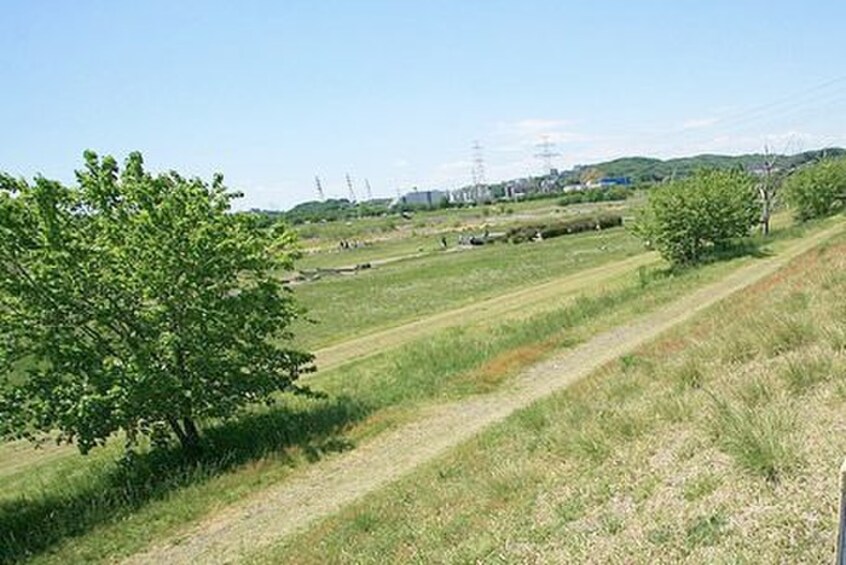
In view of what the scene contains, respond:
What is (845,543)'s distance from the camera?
10.5 feet

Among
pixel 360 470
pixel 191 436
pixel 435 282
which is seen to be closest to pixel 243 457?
pixel 191 436

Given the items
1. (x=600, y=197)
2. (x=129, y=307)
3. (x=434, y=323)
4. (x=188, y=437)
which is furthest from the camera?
(x=600, y=197)

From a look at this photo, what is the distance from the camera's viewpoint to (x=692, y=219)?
45656mm

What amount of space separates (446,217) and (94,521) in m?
160

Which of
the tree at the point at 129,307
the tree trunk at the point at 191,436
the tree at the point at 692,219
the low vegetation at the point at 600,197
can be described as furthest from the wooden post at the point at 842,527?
the low vegetation at the point at 600,197

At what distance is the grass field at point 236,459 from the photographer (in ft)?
45.6

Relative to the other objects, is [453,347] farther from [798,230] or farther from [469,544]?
[798,230]

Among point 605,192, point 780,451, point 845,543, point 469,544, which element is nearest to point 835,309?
point 780,451

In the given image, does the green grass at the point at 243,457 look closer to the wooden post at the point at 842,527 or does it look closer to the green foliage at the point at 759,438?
the green foliage at the point at 759,438

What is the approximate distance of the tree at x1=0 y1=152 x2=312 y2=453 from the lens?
51.4ft

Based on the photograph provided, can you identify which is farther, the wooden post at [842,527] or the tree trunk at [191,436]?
the tree trunk at [191,436]

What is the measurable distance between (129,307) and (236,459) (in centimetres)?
432

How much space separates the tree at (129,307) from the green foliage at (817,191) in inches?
2664

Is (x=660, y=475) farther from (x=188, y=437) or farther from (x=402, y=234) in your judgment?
(x=402, y=234)
